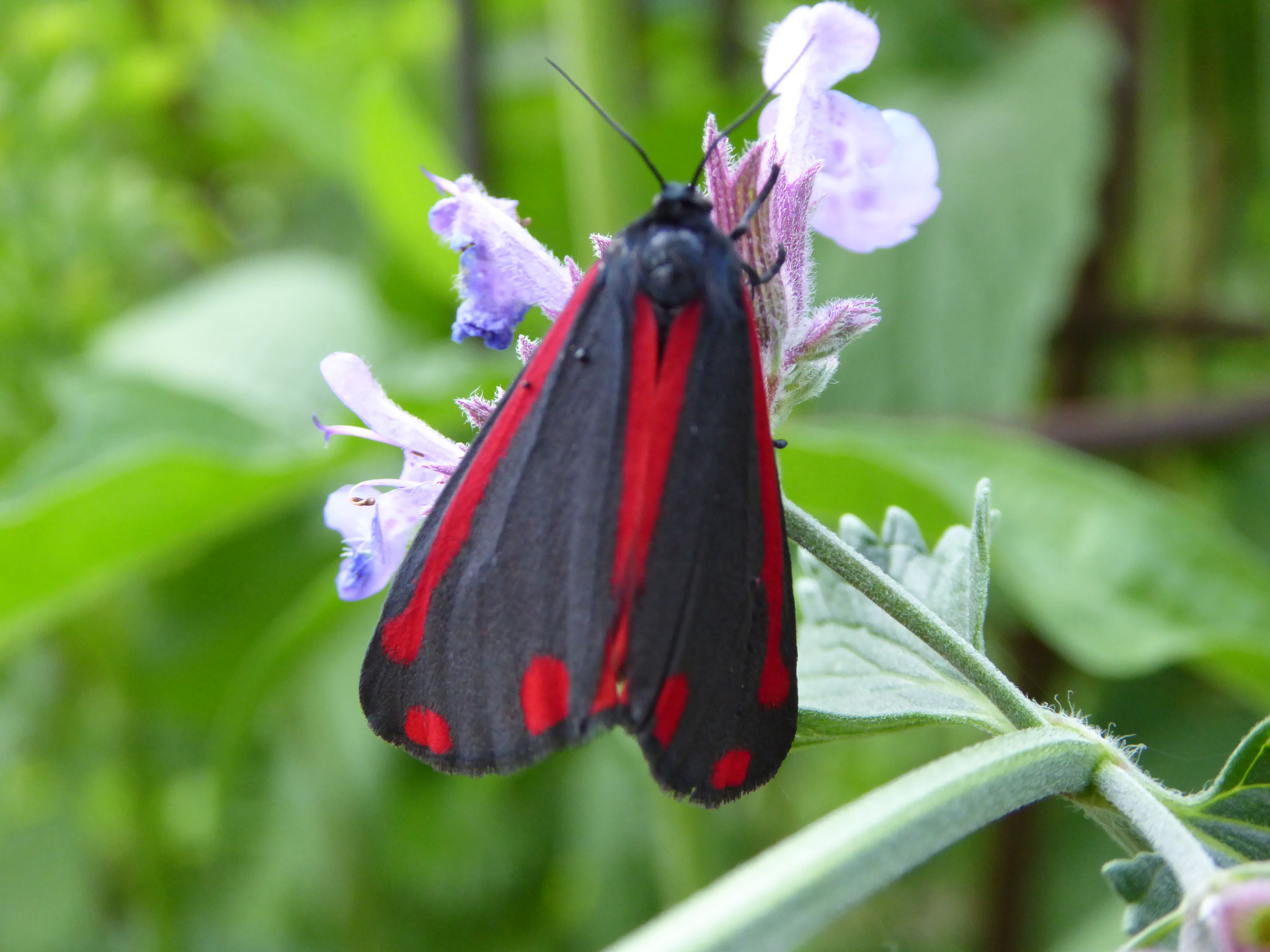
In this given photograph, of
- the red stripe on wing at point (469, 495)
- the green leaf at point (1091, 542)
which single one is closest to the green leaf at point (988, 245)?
the green leaf at point (1091, 542)

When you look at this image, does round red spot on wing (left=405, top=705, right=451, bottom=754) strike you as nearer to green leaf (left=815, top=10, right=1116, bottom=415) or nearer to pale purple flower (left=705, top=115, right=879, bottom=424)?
pale purple flower (left=705, top=115, right=879, bottom=424)

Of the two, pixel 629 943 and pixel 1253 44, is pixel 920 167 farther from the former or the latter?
pixel 1253 44

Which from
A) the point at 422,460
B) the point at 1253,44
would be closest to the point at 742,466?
the point at 422,460

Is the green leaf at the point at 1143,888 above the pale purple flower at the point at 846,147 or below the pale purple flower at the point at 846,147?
below

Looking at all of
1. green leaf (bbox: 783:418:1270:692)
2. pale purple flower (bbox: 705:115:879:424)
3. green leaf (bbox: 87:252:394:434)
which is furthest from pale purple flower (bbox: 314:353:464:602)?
green leaf (bbox: 87:252:394:434)

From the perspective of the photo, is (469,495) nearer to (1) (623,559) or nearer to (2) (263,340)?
(1) (623,559)

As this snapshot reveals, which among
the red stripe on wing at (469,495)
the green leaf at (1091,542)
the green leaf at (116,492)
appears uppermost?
the red stripe on wing at (469,495)

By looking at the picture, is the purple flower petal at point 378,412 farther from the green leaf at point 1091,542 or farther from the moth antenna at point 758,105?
the green leaf at point 1091,542

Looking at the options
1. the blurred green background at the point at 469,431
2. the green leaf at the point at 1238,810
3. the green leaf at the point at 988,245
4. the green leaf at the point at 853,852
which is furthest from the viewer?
the green leaf at the point at 988,245

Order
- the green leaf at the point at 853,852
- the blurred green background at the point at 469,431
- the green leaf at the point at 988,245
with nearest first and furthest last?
the green leaf at the point at 853,852 → the blurred green background at the point at 469,431 → the green leaf at the point at 988,245
